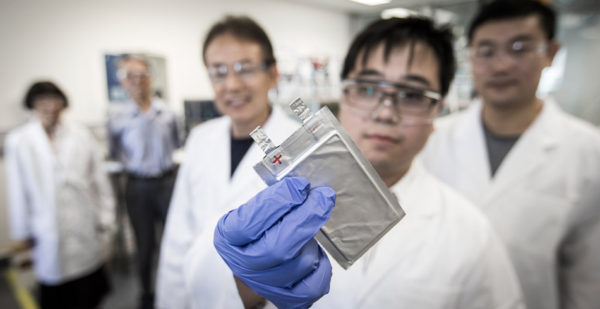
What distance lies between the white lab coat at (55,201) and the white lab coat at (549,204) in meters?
1.97

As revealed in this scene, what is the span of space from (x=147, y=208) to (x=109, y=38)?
1.10 meters

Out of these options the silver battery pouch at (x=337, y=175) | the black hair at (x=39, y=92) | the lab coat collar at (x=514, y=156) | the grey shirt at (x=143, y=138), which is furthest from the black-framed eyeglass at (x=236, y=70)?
the grey shirt at (x=143, y=138)

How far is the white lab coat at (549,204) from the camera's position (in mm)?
951

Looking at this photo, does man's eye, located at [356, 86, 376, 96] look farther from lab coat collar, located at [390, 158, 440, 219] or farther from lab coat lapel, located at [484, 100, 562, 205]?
lab coat lapel, located at [484, 100, 562, 205]

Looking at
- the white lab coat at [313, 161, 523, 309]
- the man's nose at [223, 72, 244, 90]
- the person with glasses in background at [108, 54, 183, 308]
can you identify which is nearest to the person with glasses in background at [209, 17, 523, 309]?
the white lab coat at [313, 161, 523, 309]

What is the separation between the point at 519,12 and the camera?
2.92 feet

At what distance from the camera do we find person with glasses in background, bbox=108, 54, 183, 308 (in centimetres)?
196

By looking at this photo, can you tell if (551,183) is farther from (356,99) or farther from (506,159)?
(356,99)

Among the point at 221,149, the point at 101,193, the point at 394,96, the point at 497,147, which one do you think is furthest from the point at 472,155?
the point at 101,193

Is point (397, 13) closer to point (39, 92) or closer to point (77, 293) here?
point (39, 92)

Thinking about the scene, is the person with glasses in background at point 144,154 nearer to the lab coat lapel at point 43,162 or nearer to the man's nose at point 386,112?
the lab coat lapel at point 43,162

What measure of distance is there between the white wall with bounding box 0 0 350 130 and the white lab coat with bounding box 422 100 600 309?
0.72 metres

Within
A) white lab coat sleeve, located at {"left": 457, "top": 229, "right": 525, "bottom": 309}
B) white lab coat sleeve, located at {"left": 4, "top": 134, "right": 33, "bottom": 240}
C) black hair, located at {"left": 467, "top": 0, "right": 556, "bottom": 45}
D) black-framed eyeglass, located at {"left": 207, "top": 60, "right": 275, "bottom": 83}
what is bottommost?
white lab coat sleeve, located at {"left": 4, "top": 134, "right": 33, "bottom": 240}

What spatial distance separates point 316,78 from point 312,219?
86 cm
